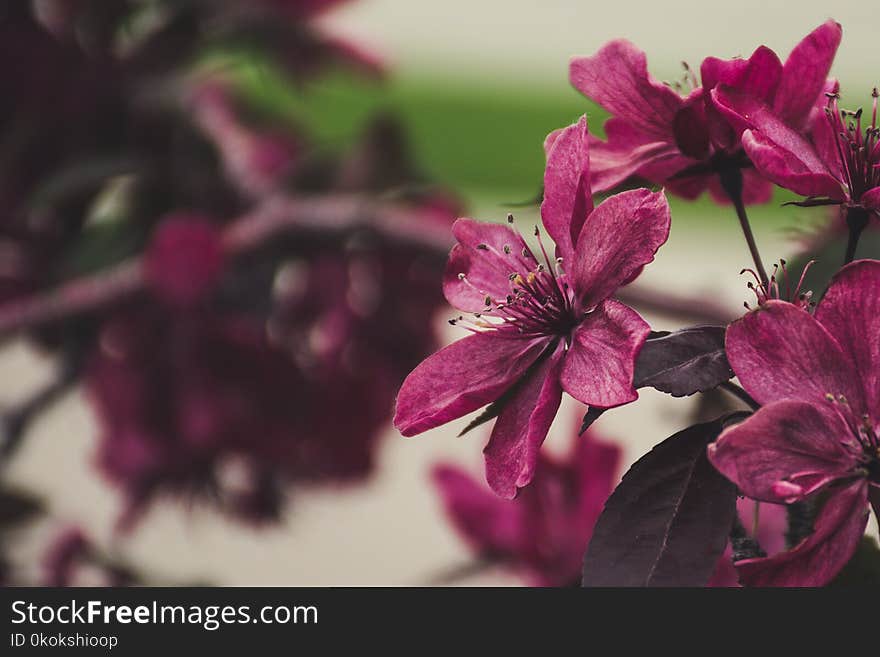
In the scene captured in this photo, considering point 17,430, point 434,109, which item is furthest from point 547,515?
point 434,109

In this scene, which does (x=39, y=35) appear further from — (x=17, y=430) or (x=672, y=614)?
(x=672, y=614)

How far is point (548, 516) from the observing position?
0.34m

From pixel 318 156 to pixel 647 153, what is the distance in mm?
442

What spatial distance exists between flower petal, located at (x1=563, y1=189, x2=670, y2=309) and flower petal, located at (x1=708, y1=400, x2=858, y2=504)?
32mm

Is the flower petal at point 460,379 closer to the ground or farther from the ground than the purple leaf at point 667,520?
farther from the ground

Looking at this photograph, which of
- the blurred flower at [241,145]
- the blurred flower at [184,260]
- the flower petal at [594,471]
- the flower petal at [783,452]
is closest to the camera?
the flower petal at [783,452]

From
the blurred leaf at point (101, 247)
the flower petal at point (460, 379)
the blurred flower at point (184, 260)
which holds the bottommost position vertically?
the flower petal at point (460, 379)

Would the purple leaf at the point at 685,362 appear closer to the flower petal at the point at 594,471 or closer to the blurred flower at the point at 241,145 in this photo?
the flower petal at the point at 594,471

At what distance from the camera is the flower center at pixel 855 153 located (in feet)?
0.62

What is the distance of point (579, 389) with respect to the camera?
0.56 ft

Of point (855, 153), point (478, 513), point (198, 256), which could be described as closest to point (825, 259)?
point (855, 153)

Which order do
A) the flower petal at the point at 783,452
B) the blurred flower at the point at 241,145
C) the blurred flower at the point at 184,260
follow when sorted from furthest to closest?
the blurred flower at the point at 241,145
the blurred flower at the point at 184,260
the flower petal at the point at 783,452

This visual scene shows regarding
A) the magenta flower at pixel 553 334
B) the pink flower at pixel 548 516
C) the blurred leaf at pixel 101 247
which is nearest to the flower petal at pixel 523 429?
the magenta flower at pixel 553 334

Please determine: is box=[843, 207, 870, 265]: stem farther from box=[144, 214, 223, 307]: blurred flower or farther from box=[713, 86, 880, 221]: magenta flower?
box=[144, 214, 223, 307]: blurred flower
